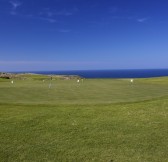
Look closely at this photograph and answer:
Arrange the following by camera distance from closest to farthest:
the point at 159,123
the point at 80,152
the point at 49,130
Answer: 1. the point at 80,152
2. the point at 49,130
3. the point at 159,123

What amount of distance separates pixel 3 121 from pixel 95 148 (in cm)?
481

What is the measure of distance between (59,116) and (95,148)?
172 inches

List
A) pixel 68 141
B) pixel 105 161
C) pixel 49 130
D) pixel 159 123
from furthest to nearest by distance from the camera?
1. pixel 159 123
2. pixel 49 130
3. pixel 68 141
4. pixel 105 161

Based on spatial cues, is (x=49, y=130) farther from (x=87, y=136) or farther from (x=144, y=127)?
(x=144, y=127)

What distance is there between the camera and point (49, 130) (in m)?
10.3

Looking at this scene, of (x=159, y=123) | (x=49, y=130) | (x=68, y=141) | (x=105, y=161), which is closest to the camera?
(x=105, y=161)

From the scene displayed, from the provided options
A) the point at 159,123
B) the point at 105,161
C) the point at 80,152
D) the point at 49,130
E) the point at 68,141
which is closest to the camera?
the point at 105,161

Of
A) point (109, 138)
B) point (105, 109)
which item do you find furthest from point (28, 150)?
point (105, 109)

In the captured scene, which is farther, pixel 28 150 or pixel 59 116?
pixel 59 116

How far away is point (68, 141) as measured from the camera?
9.02 meters

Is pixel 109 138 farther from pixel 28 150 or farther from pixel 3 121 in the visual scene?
Result: pixel 3 121

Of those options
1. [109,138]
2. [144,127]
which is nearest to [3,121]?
[109,138]

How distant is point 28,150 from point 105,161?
7.55 feet

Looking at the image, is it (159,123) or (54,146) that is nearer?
(54,146)
